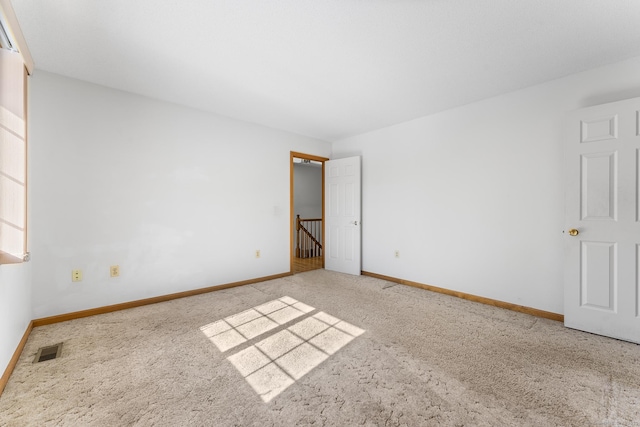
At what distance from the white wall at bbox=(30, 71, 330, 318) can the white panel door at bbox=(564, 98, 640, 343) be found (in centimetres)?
364

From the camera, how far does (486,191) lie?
321cm

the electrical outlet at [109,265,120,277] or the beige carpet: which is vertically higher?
the electrical outlet at [109,265,120,277]

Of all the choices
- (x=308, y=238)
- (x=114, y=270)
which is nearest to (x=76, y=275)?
(x=114, y=270)

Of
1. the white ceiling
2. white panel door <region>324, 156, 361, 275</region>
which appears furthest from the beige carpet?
the white ceiling

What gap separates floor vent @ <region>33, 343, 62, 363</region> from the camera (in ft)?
6.52

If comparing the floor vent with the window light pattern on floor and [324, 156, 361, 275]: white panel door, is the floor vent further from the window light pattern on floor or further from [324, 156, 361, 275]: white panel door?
[324, 156, 361, 275]: white panel door

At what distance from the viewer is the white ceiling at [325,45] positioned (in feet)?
5.84

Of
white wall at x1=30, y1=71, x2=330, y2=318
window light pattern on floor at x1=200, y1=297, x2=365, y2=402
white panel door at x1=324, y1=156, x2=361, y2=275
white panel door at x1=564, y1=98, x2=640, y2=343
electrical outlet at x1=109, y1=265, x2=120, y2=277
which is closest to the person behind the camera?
window light pattern on floor at x1=200, y1=297, x2=365, y2=402

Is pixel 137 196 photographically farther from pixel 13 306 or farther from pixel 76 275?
pixel 13 306

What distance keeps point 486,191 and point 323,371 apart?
2744 millimetres

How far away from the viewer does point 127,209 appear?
3000 mm

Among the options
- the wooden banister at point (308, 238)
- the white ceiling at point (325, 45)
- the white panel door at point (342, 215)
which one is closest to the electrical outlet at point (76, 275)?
the white ceiling at point (325, 45)

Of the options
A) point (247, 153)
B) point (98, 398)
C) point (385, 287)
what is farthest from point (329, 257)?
point (98, 398)

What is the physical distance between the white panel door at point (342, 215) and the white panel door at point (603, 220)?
2.67 meters
